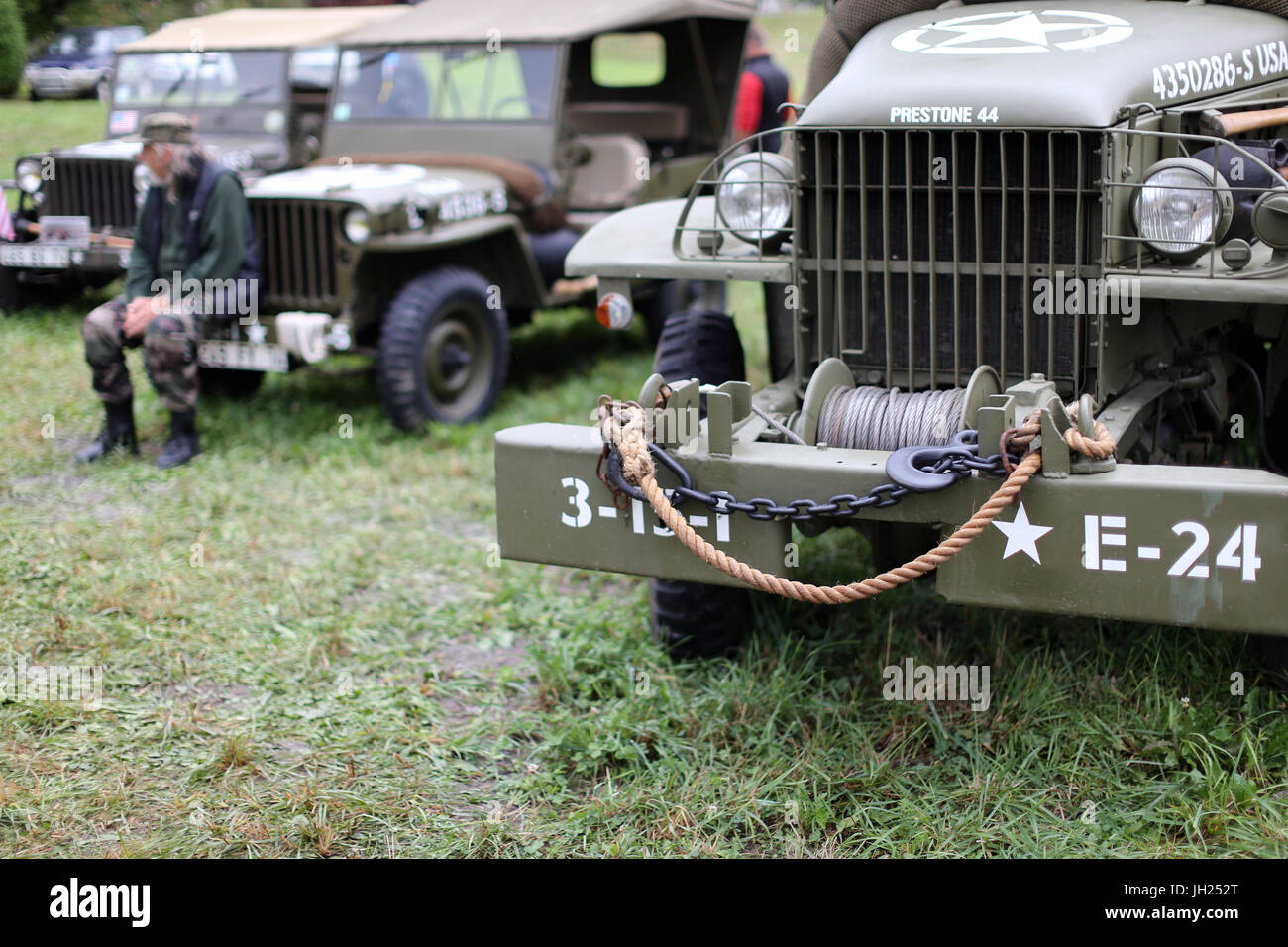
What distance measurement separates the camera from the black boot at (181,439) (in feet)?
20.3

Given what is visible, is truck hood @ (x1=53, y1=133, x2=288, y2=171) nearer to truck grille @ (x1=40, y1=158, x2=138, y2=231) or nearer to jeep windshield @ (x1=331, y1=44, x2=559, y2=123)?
truck grille @ (x1=40, y1=158, x2=138, y2=231)

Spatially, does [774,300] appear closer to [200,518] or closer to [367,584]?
[367,584]

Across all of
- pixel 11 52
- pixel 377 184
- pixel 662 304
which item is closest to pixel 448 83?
pixel 377 184

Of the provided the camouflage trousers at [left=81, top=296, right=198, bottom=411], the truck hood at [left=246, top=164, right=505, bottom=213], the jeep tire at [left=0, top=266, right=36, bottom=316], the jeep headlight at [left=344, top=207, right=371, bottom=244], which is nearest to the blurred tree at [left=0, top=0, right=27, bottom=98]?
the jeep tire at [left=0, top=266, right=36, bottom=316]

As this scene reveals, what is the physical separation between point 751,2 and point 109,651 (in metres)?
6.18

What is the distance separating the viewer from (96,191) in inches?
321

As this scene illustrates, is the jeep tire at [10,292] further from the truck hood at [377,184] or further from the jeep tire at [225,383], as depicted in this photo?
the truck hood at [377,184]

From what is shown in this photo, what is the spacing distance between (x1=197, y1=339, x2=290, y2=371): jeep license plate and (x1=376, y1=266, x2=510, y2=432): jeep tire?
1.54 feet

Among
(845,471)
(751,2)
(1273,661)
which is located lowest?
(1273,661)

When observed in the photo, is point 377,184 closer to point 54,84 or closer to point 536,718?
point 536,718

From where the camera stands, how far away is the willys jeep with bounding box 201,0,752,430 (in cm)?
660

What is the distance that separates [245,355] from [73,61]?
43.5 ft

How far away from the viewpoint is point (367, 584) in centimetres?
484

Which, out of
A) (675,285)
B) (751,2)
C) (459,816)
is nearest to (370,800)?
(459,816)
